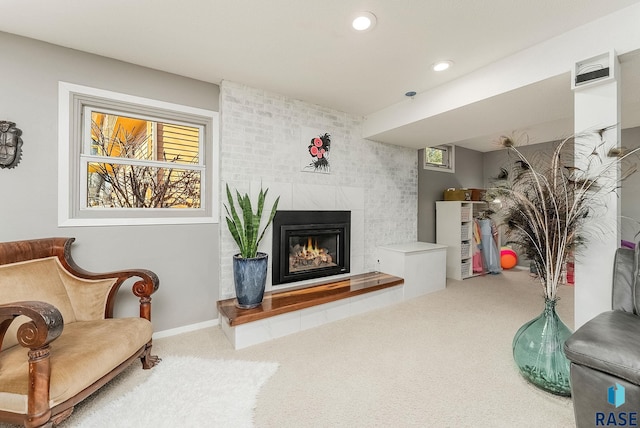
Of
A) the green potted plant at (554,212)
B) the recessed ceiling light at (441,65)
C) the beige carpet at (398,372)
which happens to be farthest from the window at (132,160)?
the green potted plant at (554,212)

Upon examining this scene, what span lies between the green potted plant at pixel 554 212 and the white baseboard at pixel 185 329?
2618mm

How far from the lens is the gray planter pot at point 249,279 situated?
247cm

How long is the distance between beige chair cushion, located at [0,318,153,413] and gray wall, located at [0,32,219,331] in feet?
2.23

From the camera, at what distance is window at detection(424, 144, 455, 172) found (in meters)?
5.05

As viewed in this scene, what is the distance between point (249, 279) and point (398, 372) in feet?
4.62

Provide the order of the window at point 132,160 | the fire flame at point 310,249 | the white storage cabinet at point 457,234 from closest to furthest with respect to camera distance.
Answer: the window at point 132,160, the fire flame at point 310,249, the white storage cabinet at point 457,234

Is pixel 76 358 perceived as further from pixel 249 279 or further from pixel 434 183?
pixel 434 183

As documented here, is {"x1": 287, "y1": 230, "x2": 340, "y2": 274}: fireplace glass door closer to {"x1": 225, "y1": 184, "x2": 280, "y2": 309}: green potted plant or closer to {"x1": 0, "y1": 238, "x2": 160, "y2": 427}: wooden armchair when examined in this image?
{"x1": 225, "y1": 184, "x2": 280, "y2": 309}: green potted plant

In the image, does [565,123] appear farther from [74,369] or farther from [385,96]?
[74,369]

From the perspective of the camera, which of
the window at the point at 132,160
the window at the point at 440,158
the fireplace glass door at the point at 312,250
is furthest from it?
the window at the point at 440,158

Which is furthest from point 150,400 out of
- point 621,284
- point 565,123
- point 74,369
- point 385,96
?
point 565,123

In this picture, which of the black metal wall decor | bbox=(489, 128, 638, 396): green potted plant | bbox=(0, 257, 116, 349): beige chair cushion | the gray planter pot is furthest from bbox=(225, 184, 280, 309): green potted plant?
bbox=(489, 128, 638, 396): green potted plant

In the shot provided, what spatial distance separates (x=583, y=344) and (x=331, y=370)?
4.74 ft

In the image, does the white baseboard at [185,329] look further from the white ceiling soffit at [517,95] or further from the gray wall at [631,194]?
the gray wall at [631,194]
